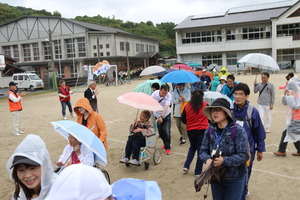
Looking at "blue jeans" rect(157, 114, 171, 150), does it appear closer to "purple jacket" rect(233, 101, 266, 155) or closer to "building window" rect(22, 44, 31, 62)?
"purple jacket" rect(233, 101, 266, 155)

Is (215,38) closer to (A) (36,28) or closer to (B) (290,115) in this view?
(A) (36,28)

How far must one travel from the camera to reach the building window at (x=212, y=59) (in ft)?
120

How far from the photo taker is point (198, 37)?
3675 cm

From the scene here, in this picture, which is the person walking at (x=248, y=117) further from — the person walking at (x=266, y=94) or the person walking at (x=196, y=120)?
the person walking at (x=266, y=94)

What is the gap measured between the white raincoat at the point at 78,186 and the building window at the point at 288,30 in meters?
36.7

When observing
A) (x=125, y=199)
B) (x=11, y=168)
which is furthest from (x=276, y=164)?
(x=11, y=168)

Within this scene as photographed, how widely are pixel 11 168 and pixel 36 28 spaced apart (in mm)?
41664

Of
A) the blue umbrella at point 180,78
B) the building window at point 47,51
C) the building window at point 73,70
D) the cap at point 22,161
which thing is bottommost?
the cap at point 22,161

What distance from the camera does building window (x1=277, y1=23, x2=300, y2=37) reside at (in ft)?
105

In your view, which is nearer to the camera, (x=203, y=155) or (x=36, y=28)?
(x=203, y=155)

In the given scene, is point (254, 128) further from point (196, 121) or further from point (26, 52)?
point (26, 52)

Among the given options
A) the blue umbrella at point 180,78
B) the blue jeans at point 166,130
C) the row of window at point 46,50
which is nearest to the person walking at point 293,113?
the blue umbrella at point 180,78

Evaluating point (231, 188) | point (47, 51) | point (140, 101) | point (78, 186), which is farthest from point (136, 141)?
point (47, 51)

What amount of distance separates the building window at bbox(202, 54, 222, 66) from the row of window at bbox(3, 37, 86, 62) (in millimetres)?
18174
